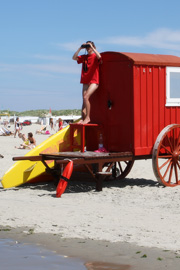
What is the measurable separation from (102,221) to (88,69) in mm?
4387

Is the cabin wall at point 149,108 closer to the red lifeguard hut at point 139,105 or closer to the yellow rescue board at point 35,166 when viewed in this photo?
the red lifeguard hut at point 139,105

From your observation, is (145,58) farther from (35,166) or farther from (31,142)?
(31,142)

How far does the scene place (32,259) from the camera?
5.77 metres

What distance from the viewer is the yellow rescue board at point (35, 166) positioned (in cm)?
1085

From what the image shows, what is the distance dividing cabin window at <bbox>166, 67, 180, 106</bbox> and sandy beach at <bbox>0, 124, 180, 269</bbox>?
1936 mm

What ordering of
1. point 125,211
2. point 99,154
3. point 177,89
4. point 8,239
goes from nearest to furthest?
point 8,239 < point 125,211 < point 99,154 < point 177,89

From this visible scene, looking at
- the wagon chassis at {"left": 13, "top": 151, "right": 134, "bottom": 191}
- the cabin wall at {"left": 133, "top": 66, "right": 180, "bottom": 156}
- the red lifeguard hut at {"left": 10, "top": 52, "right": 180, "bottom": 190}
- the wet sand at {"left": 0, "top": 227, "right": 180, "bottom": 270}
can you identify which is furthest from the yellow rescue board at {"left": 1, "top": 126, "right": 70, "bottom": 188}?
the wet sand at {"left": 0, "top": 227, "right": 180, "bottom": 270}

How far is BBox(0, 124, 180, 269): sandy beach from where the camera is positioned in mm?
6102

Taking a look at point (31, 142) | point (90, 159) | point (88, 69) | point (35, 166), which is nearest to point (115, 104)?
point (88, 69)

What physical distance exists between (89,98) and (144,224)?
4685mm

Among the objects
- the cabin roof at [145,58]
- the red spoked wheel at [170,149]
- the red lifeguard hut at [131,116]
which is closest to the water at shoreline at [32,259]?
the red lifeguard hut at [131,116]

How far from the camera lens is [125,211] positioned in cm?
851

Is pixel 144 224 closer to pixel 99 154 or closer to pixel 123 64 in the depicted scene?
pixel 99 154

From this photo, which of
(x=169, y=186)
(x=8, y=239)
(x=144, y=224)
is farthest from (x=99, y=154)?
(x=8, y=239)
